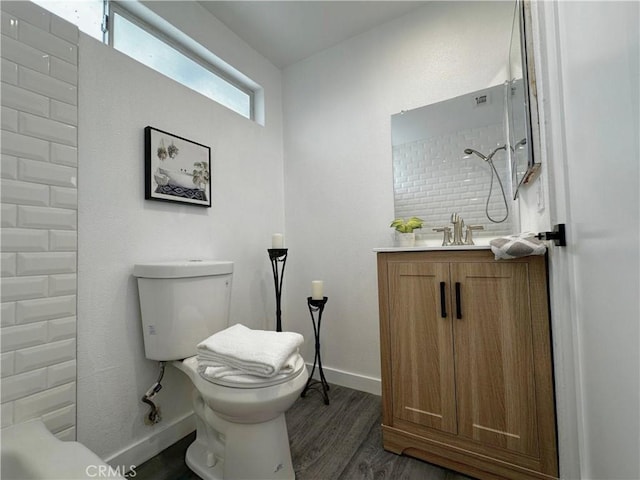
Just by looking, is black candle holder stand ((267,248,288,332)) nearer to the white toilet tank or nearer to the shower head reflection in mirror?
the white toilet tank

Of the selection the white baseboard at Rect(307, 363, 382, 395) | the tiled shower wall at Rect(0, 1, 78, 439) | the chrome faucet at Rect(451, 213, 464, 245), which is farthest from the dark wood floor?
the chrome faucet at Rect(451, 213, 464, 245)

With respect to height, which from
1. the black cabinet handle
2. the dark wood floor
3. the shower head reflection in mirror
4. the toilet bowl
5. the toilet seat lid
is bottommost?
the dark wood floor

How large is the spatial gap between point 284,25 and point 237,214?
1.28m

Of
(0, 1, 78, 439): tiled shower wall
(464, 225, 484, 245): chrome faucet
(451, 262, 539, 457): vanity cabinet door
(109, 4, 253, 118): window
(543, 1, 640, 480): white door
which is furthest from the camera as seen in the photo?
(464, 225, 484, 245): chrome faucet

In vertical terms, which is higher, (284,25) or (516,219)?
(284,25)

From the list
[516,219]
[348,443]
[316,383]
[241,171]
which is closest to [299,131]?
[241,171]

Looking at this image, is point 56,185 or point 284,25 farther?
point 284,25

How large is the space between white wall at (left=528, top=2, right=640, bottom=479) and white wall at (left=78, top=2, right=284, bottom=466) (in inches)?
62.7

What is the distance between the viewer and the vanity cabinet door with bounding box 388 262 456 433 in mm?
1237

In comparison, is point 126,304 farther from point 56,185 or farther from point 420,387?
point 420,387

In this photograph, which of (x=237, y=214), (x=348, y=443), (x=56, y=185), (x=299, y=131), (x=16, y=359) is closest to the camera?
(x=16, y=359)

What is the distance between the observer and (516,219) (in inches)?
59.3

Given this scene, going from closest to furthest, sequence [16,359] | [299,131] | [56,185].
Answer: [16,359] → [56,185] → [299,131]

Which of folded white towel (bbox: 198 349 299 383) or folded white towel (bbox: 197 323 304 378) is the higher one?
folded white towel (bbox: 197 323 304 378)
